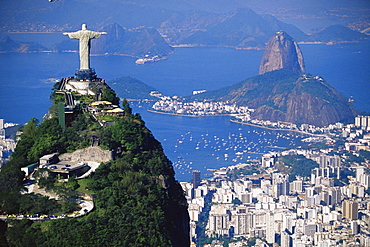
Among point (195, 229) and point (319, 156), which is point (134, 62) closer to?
point (319, 156)

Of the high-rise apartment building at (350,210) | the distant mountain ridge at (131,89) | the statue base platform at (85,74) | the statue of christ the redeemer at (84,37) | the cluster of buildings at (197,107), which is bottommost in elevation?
the high-rise apartment building at (350,210)

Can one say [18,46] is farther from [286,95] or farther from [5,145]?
[5,145]

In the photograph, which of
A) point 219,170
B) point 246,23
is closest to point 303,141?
point 219,170

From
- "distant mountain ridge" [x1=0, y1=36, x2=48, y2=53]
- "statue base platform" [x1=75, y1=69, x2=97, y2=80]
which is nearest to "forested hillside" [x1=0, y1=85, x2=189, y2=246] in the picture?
"statue base platform" [x1=75, y1=69, x2=97, y2=80]

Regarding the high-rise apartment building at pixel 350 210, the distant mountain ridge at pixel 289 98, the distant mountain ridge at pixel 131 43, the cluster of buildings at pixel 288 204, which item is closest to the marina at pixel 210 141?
the cluster of buildings at pixel 288 204

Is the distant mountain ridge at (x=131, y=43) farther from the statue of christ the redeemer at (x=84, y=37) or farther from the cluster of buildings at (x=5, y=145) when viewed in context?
the statue of christ the redeemer at (x=84, y=37)

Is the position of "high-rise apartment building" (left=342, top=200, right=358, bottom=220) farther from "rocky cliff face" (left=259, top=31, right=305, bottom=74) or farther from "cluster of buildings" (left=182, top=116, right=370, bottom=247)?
"rocky cliff face" (left=259, top=31, right=305, bottom=74)
